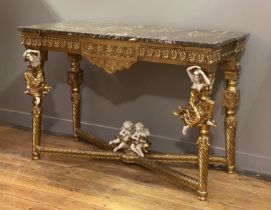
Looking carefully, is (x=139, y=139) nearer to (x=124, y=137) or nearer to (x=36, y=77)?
(x=124, y=137)

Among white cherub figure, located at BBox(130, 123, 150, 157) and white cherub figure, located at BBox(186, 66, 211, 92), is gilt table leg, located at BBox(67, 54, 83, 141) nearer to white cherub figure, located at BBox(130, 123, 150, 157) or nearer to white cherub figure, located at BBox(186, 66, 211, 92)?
white cherub figure, located at BBox(130, 123, 150, 157)

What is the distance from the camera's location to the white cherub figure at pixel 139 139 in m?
2.47

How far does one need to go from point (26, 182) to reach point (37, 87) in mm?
531

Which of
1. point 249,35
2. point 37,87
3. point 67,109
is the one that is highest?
point 249,35

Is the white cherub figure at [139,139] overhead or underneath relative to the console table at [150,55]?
underneath

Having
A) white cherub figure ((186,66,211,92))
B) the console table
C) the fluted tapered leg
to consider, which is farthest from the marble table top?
the fluted tapered leg

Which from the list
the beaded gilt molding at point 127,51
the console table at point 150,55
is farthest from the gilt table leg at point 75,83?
the beaded gilt molding at point 127,51

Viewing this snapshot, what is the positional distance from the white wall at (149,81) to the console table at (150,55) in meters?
0.11

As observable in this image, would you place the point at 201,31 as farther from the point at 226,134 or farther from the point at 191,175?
the point at 191,175

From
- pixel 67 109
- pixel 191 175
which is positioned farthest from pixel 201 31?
pixel 67 109

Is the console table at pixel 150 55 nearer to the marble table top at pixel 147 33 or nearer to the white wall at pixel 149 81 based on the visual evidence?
the marble table top at pixel 147 33

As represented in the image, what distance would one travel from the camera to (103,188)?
7.33 feet

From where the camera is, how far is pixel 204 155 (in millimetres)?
2082

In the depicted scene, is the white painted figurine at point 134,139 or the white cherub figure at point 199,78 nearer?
the white cherub figure at point 199,78
